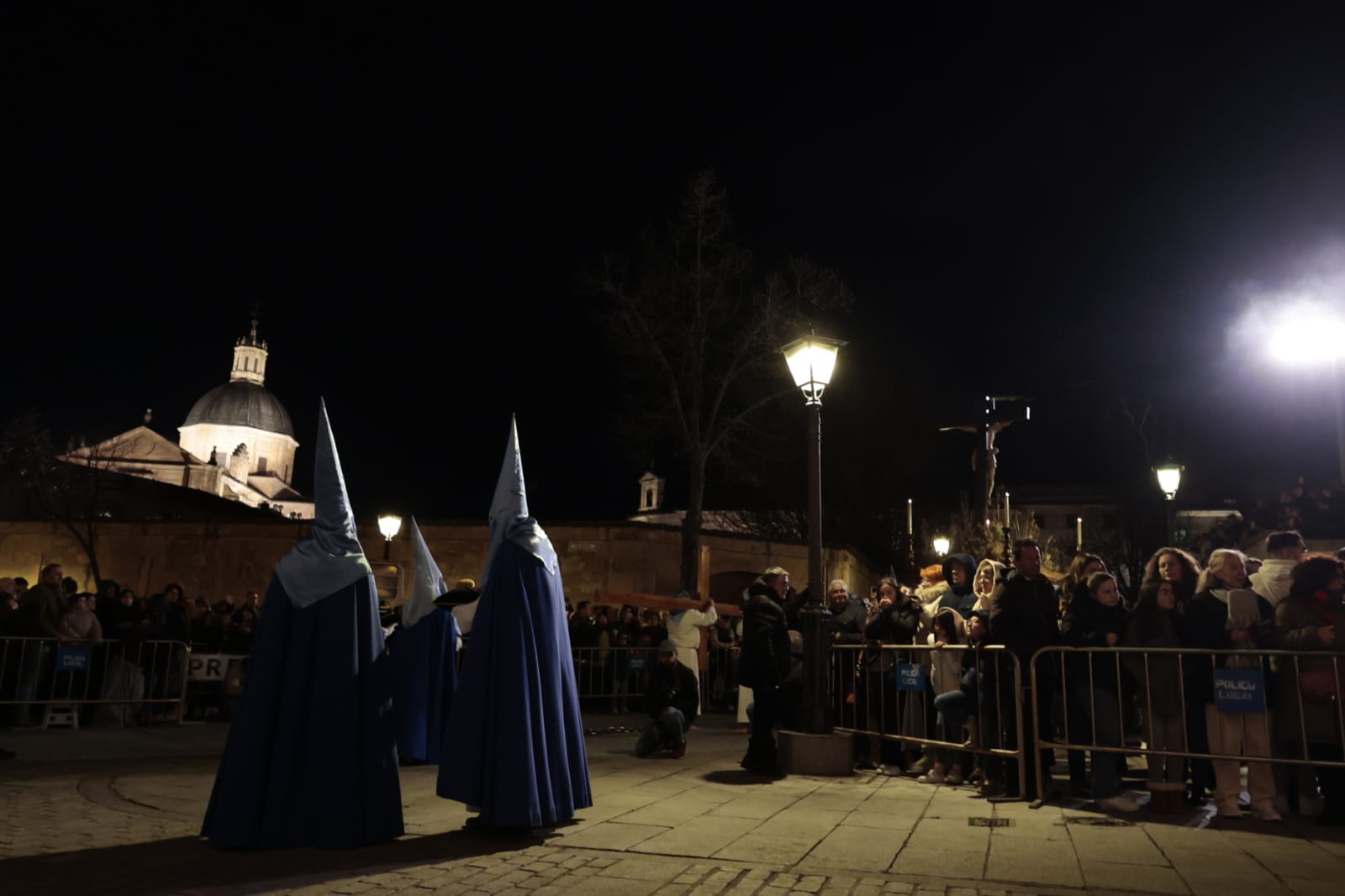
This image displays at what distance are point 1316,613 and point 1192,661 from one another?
0.86 meters

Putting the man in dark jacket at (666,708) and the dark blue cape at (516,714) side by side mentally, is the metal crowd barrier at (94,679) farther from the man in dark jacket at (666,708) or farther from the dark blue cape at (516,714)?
the dark blue cape at (516,714)

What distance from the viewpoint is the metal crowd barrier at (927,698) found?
24.9 feet

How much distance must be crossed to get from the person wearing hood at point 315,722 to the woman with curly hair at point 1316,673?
→ 19.2 feet

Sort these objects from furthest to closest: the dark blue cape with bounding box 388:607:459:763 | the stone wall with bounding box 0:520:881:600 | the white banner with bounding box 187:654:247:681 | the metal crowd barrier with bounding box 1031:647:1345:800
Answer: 1. the stone wall with bounding box 0:520:881:600
2. the white banner with bounding box 187:654:247:681
3. the dark blue cape with bounding box 388:607:459:763
4. the metal crowd barrier with bounding box 1031:647:1345:800

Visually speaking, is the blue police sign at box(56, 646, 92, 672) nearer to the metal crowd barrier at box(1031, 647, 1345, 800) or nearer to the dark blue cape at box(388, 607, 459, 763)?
the dark blue cape at box(388, 607, 459, 763)

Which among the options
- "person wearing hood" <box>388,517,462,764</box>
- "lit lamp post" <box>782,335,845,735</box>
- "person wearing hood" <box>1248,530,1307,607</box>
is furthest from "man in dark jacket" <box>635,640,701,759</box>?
"person wearing hood" <box>1248,530,1307,607</box>

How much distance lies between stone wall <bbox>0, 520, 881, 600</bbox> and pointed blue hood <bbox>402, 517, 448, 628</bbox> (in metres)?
20.7

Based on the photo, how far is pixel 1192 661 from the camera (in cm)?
698

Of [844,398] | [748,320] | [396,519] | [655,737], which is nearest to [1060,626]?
[655,737]

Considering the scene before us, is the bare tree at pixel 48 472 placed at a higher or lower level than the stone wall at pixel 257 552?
higher

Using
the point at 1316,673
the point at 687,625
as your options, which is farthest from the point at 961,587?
the point at 687,625

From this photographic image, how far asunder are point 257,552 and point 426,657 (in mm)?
23863

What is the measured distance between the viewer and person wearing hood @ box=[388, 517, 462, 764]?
8.03m

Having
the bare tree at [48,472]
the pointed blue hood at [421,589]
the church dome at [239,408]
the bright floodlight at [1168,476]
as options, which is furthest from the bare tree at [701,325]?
the church dome at [239,408]
